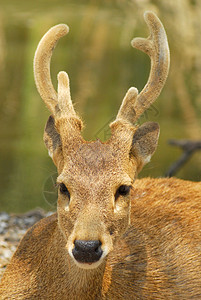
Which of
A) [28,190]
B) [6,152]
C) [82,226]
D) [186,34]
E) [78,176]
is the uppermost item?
[186,34]

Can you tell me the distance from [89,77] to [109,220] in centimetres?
1595

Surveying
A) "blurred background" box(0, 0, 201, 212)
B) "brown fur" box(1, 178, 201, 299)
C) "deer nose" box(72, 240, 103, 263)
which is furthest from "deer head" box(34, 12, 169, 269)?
"blurred background" box(0, 0, 201, 212)

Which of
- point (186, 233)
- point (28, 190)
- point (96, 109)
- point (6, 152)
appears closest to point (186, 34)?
point (96, 109)

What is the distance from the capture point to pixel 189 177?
11195 mm

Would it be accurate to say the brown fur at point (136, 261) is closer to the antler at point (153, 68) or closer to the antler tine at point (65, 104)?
the antler tine at point (65, 104)

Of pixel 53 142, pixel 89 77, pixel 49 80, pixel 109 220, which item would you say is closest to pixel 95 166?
pixel 109 220

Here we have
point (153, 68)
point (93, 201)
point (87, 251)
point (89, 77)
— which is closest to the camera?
point (87, 251)

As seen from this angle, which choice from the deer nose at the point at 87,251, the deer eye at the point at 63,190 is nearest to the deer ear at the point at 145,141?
the deer eye at the point at 63,190

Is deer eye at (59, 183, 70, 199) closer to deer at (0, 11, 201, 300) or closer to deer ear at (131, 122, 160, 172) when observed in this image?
deer at (0, 11, 201, 300)

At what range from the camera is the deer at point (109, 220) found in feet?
12.7

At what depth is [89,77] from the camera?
19594mm

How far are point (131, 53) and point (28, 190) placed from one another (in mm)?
12754

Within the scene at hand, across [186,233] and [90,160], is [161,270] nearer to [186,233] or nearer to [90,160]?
[186,233]

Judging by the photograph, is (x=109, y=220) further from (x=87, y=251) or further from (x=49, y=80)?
(x=49, y=80)
